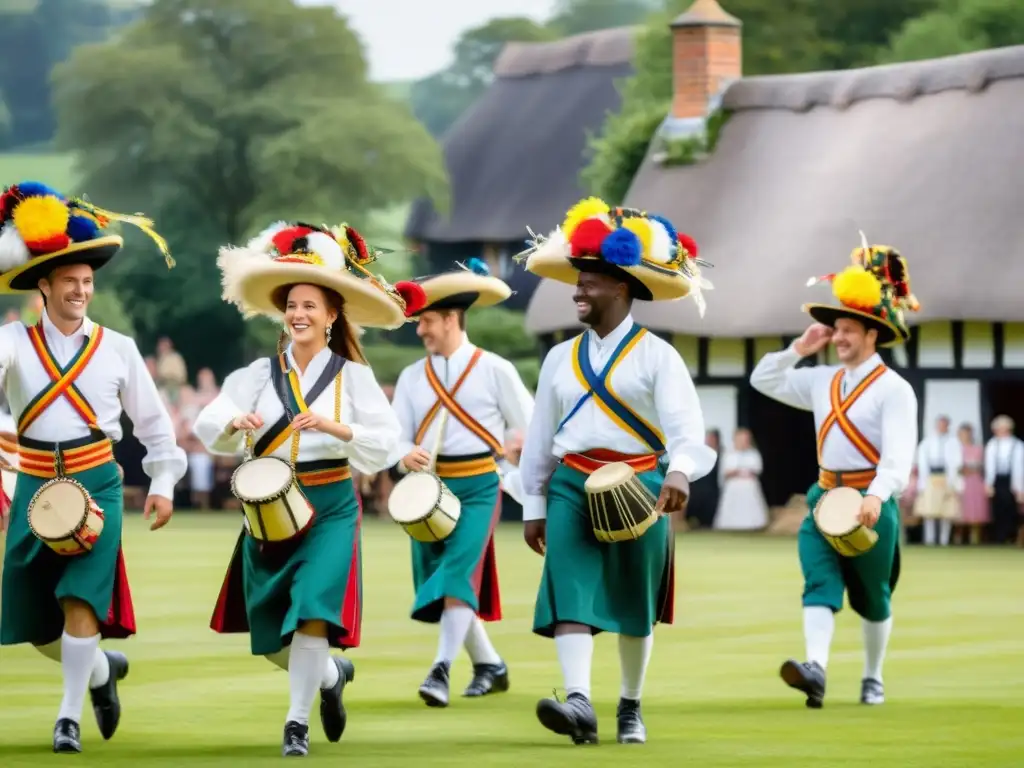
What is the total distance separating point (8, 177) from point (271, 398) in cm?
8462

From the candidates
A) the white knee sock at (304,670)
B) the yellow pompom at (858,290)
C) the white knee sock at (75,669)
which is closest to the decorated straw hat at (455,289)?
the yellow pompom at (858,290)

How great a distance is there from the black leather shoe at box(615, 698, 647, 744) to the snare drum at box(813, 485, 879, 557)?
1.86 m

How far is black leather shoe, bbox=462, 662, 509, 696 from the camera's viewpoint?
12.7m

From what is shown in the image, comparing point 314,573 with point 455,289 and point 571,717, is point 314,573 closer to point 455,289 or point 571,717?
point 571,717

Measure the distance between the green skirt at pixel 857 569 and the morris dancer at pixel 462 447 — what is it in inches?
64.1

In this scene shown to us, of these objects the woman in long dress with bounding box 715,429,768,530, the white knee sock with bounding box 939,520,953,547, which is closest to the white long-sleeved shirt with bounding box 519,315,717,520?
the white knee sock with bounding box 939,520,953,547

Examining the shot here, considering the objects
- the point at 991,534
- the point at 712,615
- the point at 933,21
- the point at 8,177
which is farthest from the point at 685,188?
the point at 8,177

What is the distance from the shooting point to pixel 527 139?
5538 cm

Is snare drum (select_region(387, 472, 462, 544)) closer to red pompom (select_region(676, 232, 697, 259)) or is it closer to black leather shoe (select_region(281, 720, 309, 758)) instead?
red pompom (select_region(676, 232, 697, 259))

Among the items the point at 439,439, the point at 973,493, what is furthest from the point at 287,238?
the point at 973,493

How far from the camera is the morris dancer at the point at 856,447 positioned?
39.4ft

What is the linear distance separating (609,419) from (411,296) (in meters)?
1.54

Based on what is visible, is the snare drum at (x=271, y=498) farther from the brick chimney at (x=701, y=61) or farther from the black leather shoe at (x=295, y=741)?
the brick chimney at (x=701, y=61)

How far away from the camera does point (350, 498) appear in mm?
10352
